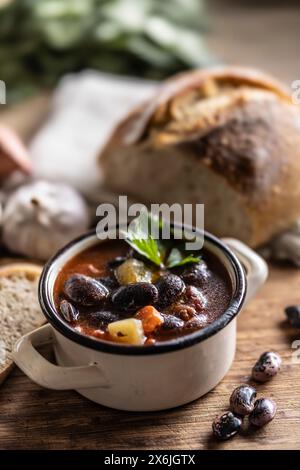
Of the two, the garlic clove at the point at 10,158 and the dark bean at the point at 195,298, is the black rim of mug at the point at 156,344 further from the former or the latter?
the garlic clove at the point at 10,158

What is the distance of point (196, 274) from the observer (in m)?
2.24

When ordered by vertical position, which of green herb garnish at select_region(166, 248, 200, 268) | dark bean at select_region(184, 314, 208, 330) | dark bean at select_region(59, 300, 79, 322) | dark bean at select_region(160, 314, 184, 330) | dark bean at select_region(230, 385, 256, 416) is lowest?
dark bean at select_region(230, 385, 256, 416)

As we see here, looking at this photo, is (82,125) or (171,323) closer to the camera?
(171,323)

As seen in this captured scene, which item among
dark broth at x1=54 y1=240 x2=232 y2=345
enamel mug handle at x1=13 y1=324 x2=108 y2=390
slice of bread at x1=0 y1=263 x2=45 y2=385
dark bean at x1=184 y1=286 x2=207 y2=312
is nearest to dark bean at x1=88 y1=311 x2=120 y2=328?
dark broth at x1=54 y1=240 x2=232 y2=345

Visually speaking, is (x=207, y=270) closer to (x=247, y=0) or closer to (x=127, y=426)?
(x=127, y=426)

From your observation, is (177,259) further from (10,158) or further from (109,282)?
(10,158)

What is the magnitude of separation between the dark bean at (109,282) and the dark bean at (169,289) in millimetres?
152

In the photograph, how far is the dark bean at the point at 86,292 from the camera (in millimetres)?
2156

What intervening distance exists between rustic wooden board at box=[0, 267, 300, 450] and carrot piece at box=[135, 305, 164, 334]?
11.9 inches

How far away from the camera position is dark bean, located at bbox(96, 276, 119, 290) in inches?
88.1

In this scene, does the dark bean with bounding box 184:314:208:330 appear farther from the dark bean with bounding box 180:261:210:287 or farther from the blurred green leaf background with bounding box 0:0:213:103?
the blurred green leaf background with bounding box 0:0:213:103

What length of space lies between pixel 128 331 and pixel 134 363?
0.31 ft

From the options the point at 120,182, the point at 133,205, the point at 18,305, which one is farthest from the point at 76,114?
the point at 18,305

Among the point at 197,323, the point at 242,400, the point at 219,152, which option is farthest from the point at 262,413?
the point at 219,152
